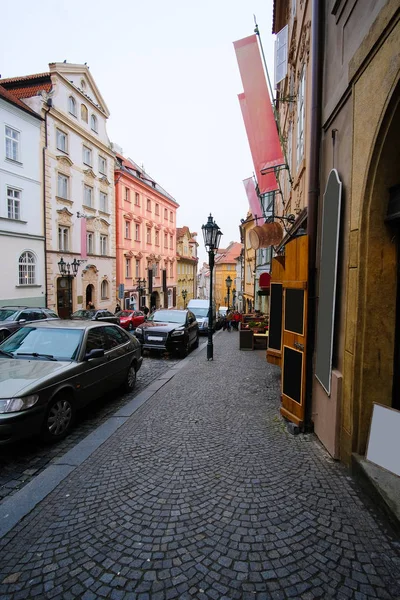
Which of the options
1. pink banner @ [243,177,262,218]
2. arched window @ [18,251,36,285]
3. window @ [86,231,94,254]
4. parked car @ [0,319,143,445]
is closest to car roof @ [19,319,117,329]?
parked car @ [0,319,143,445]

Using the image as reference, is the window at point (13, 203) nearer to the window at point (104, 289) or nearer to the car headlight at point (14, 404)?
the window at point (104, 289)

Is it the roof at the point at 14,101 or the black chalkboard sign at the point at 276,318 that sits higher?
the roof at the point at 14,101

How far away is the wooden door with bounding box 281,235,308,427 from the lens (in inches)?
187

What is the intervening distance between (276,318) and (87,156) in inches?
1048

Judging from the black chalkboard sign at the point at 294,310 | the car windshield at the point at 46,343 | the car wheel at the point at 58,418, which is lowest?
the car wheel at the point at 58,418

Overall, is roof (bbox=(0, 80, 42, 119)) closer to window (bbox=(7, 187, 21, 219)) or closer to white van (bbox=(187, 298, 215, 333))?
window (bbox=(7, 187, 21, 219))

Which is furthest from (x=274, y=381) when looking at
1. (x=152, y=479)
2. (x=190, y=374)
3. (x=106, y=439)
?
(x=152, y=479)

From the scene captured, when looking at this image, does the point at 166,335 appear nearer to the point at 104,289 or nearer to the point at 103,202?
the point at 104,289

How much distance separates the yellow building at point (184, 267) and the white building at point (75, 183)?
20491 millimetres

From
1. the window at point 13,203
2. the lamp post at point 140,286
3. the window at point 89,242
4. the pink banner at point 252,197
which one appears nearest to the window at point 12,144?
the window at point 13,203

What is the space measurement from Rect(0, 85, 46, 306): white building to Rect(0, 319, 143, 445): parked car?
16.0m

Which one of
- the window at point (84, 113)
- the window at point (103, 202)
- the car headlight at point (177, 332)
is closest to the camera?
the car headlight at point (177, 332)

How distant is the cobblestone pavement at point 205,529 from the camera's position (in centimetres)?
229

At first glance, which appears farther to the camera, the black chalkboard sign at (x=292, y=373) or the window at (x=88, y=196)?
the window at (x=88, y=196)
